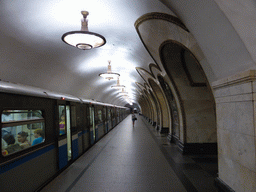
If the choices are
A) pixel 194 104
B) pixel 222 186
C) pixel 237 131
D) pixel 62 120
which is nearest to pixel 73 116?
pixel 62 120

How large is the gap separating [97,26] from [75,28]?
2.62 feet

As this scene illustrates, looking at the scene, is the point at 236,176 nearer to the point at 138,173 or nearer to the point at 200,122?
→ the point at 138,173

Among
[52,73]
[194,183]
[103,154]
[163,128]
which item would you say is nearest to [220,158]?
[194,183]

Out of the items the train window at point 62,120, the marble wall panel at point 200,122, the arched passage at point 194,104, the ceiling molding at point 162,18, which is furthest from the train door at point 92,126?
the ceiling molding at point 162,18

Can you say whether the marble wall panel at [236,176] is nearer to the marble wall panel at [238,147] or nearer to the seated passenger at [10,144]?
the marble wall panel at [238,147]

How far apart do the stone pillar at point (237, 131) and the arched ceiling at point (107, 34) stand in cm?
29

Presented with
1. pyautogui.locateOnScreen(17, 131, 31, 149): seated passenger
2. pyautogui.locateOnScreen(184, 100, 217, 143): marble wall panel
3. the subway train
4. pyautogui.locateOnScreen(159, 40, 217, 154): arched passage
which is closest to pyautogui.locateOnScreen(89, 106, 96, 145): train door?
the subway train

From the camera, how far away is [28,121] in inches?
153

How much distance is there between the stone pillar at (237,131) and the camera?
8.23 ft

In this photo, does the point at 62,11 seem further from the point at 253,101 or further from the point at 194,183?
the point at 194,183

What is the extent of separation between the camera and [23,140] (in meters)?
3.76

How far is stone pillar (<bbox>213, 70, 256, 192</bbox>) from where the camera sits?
2510mm

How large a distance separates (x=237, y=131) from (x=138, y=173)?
336cm

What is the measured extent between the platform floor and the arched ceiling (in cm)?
272
